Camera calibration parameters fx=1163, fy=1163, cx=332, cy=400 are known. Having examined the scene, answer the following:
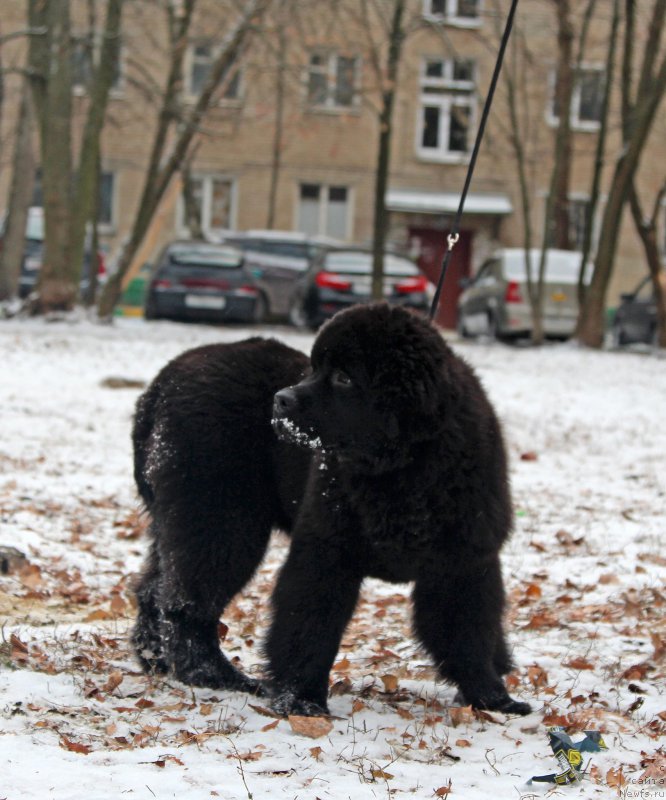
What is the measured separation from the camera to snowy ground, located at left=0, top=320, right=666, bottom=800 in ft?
10.6

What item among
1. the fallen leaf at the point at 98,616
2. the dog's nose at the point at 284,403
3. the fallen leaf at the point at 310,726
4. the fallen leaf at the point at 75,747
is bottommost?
the fallen leaf at the point at 98,616

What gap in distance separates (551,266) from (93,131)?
8629 millimetres

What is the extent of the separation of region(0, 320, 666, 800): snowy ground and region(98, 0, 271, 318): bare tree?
8.56 metres

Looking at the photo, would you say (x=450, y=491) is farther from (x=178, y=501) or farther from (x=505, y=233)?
(x=505, y=233)

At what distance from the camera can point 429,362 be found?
145 inches

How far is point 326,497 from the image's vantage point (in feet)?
12.6

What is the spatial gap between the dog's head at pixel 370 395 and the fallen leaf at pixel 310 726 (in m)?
0.81

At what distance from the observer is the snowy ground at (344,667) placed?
127 inches

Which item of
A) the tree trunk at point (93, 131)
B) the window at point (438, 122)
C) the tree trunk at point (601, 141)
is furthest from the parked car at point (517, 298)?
the window at point (438, 122)

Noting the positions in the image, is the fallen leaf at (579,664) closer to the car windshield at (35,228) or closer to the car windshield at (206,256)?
the car windshield at (206,256)

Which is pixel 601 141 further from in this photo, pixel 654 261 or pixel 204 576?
pixel 204 576

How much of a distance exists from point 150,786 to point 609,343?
22.7 meters

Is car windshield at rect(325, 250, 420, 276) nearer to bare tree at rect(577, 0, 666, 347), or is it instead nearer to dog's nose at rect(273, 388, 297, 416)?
bare tree at rect(577, 0, 666, 347)

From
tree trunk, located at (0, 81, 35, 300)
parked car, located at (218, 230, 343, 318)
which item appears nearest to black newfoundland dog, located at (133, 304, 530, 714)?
tree trunk, located at (0, 81, 35, 300)
